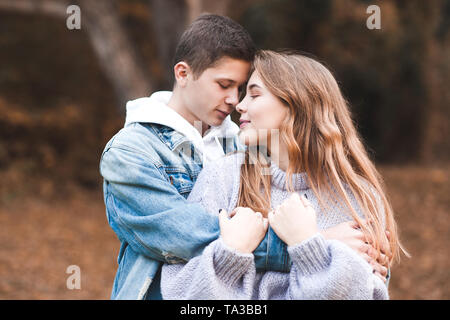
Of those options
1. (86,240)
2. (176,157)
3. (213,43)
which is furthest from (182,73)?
(86,240)

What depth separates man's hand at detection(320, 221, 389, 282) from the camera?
196 centimetres

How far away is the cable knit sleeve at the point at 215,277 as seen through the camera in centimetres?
185

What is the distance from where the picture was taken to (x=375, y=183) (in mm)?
2197

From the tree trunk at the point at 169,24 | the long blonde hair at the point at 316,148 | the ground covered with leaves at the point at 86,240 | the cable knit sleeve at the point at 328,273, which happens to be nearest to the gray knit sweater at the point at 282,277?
the cable knit sleeve at the point at 328,273

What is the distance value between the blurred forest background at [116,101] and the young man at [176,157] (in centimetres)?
427

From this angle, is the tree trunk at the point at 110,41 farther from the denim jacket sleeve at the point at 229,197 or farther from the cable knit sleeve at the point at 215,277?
the cable knit sleeve at the point at 215,277

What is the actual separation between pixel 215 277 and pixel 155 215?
1.06 feet

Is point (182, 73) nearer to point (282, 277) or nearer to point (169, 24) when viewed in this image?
point (282, 277)

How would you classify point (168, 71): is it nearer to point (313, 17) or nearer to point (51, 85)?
point (51, 85)

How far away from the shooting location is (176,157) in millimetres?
2213

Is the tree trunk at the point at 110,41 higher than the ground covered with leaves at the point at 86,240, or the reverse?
the tree trunk at the point at 110,41

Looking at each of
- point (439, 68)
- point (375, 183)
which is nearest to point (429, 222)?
point (375, 183)

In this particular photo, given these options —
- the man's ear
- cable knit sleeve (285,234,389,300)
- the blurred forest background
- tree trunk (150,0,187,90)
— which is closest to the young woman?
cable knit sleeve (285,234,389,300)
